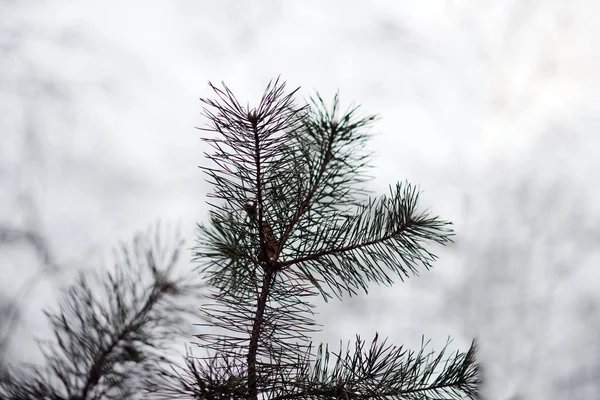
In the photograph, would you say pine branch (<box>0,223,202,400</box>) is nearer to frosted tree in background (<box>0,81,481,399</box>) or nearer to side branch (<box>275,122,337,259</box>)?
frosted tree in background (<box>0,81,481,399</box>)

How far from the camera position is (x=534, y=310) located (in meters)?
1.47

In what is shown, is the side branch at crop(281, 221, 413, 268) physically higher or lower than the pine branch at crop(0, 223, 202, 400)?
higher

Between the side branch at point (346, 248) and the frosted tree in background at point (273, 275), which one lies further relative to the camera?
the side branch at point (346, 248)

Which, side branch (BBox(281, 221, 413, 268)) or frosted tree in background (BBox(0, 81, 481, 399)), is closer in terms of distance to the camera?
frosted tree in background (BBox(0, 81, 481, 399))

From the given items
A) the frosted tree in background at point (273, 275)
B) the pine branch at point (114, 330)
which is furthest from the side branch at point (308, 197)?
the pine branch at point (114, 330)

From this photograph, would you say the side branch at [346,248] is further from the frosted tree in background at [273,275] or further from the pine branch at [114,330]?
the pine branch at [114,330]

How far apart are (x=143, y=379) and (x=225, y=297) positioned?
22 centimetres

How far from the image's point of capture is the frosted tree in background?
1.49 feet

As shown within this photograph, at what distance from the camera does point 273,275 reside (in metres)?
0.61

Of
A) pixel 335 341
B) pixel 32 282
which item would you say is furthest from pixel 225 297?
pixel 335 341

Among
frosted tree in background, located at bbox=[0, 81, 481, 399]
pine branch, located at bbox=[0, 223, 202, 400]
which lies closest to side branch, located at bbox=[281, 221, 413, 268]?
frosted tree in background, located at bbox=[0, 81, 481, 399]

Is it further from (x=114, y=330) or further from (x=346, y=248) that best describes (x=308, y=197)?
(x=114, y=330)

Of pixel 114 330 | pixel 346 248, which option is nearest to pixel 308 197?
pixel 346 248

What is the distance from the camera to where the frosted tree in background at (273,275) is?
0.46 m
